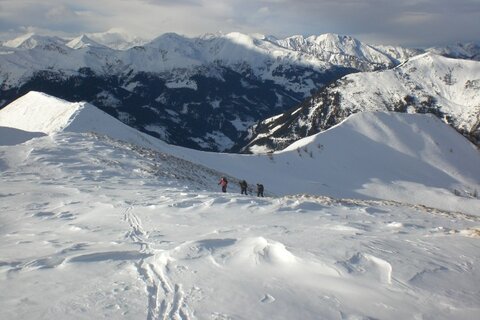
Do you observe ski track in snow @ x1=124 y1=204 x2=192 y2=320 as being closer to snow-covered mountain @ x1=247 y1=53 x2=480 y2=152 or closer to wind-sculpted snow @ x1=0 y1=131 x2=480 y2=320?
wind-sculpted snow @ x1=0 y1=131 x2=480 y2=320

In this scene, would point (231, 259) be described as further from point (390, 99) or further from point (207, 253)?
point (390, 99)

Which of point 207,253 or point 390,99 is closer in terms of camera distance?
point 207,253

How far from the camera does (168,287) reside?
30.0ft

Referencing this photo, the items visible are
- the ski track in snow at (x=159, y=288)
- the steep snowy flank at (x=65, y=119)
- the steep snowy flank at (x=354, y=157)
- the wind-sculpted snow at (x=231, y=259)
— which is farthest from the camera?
the steep snowy flank at (x=65, y=119)

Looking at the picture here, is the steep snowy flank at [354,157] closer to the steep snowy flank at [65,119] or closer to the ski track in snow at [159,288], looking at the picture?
the steep snowy flank at [65,119]

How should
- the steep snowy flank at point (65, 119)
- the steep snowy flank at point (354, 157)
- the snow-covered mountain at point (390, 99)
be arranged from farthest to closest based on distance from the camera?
the snow-covered mountain at point (390, 99) < the steep snowy flank at point (65, 119) < the steep snowy flank at point (354, 157)

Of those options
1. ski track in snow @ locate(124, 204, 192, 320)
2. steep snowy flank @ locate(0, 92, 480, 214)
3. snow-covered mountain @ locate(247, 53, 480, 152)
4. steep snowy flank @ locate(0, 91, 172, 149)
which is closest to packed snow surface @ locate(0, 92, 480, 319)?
ski track in snow @ locate(124, 204, 192, 320)

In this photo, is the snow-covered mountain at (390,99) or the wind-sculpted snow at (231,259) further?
the snow-covered mountain at (390,99)

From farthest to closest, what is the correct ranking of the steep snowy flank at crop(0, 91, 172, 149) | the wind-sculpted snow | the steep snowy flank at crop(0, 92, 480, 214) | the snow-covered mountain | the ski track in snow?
the snow-covered mountain < the steep snowy flank at crop(0, 91, 172, 149) < the steep snowy flank at crop(0, 92, 480, 214) < the wind-sculpted snow < the ski track in snow

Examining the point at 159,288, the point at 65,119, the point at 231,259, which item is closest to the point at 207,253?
the point at 231,259

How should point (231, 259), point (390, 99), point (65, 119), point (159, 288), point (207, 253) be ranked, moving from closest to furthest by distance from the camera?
point (159, 288) → point (231, 259) → point (207, 253) → point (65, 119) → point (390, 99)

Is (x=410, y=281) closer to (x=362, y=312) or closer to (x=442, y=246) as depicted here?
(x=362, y=312)

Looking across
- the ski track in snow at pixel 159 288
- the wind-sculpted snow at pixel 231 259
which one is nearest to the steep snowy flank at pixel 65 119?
the wind-sculpted snow at pixel 231 259

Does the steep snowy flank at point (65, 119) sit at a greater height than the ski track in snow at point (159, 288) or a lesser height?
lesser
